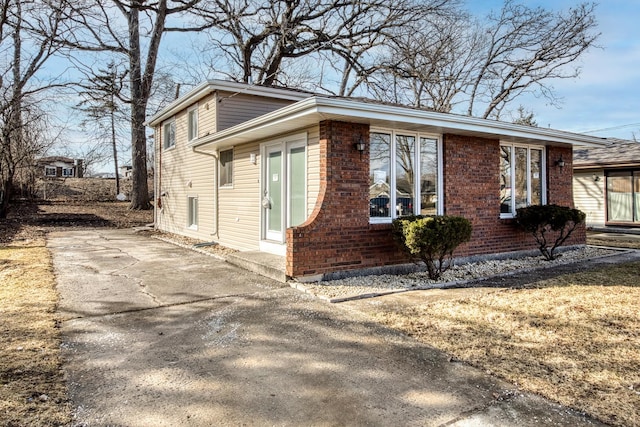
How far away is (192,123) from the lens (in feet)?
41.6

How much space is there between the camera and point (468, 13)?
16234 millimetres

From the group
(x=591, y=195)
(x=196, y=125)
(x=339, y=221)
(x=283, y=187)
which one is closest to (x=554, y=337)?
(x=339, y=221)

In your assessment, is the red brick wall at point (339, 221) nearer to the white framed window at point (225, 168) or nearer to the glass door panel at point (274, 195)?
the glass door panel at point (274, 195)

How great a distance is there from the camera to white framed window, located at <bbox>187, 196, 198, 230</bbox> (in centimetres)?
1274

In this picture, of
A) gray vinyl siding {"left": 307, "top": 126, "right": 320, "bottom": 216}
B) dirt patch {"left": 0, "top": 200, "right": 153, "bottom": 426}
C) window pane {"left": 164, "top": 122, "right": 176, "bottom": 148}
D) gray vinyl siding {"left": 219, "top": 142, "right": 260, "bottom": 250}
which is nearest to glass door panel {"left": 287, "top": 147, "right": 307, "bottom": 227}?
gray vinyl siding {"left": 307, "top": 126, "right": 320, "bottom": 216}

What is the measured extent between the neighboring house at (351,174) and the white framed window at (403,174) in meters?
0.02

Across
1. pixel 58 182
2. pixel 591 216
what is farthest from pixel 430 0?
pixel 58 182

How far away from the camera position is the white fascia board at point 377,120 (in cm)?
585

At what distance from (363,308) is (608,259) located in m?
6.83

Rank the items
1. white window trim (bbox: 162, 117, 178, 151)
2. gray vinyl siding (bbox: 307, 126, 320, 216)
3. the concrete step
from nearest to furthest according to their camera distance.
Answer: the concrete step < gray vinyl siding (bbox: 307, 126, 320, 216) < white window trim (bbox: 162, 117, 178, 151)

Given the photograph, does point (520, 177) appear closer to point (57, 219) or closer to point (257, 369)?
point (257, 369)

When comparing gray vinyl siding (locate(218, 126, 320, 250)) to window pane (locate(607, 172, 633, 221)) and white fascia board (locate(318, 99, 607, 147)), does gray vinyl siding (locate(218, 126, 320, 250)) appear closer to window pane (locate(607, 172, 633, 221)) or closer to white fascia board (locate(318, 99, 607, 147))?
white fascia board (locate(318, 99, 607, 147))

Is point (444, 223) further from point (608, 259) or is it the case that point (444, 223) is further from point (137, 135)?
point (137, 135)

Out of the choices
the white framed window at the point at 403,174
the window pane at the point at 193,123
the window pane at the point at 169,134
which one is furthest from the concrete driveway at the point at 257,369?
the window pane at the point at 169,134
